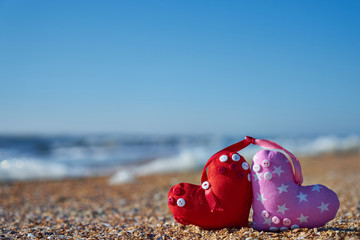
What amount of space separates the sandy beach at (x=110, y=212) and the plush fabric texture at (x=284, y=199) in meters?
0.10

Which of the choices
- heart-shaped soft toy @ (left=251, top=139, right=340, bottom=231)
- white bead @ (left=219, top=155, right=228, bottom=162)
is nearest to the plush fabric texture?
heart-shaped soft toy @ (left=251, top=139, right=340, bottom=231)

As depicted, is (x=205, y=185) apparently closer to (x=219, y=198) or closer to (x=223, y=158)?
(x=219, y=198)

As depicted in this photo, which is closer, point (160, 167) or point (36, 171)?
point (36, 171)

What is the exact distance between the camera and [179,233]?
3.32 meters

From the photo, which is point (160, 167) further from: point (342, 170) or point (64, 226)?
point (64, 226)

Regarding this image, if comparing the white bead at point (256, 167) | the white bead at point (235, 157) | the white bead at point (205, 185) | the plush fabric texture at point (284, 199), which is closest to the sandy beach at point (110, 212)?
the plush fabric texture at point (284, 199)

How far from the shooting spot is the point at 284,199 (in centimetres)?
299

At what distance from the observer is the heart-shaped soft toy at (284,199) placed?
296 centimetres

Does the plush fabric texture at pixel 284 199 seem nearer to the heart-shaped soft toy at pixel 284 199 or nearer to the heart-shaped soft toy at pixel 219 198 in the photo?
the heart-shaped soft toy at pixel 284 199

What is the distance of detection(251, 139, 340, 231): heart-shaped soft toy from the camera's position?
9.70ft

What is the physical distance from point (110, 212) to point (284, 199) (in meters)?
3.35

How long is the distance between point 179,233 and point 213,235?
40 centimetres

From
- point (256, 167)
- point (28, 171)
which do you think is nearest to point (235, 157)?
point (256, 167)

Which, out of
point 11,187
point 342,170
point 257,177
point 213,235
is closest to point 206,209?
point 213,235
